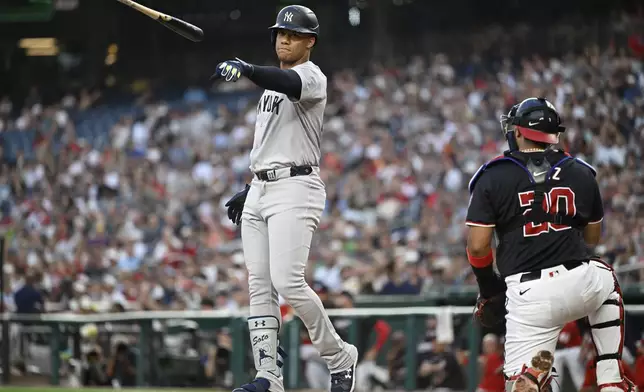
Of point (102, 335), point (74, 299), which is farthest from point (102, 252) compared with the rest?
Answer: point (102, 335)

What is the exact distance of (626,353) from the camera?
8539 mm

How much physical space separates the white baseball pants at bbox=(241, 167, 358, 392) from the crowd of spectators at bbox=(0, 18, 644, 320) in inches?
205

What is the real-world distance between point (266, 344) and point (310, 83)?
126 centimetres

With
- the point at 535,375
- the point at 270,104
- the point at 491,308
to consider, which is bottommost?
the point at 535,375

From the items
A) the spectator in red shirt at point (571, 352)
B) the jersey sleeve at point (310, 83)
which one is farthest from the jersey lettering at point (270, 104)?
the spectator in red shirt at point (571, 352)

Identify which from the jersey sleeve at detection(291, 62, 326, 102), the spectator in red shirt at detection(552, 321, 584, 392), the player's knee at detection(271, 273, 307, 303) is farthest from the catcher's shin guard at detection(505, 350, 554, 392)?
the spectator in red shirt at detection(552, 321, 584, 392)

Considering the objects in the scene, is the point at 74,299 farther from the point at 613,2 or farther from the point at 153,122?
the point at 613,2

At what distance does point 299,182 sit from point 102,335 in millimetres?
6628

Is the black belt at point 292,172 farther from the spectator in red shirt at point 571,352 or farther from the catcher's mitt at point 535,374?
the spectator in red shirt at point 571,352

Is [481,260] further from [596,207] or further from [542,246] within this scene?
[596,207]

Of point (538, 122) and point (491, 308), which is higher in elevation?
point (538, 122)

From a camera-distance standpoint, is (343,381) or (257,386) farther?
(343,381)

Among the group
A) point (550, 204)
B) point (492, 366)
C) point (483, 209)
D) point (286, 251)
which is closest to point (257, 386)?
point (286, 251)

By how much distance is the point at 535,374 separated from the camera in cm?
488
